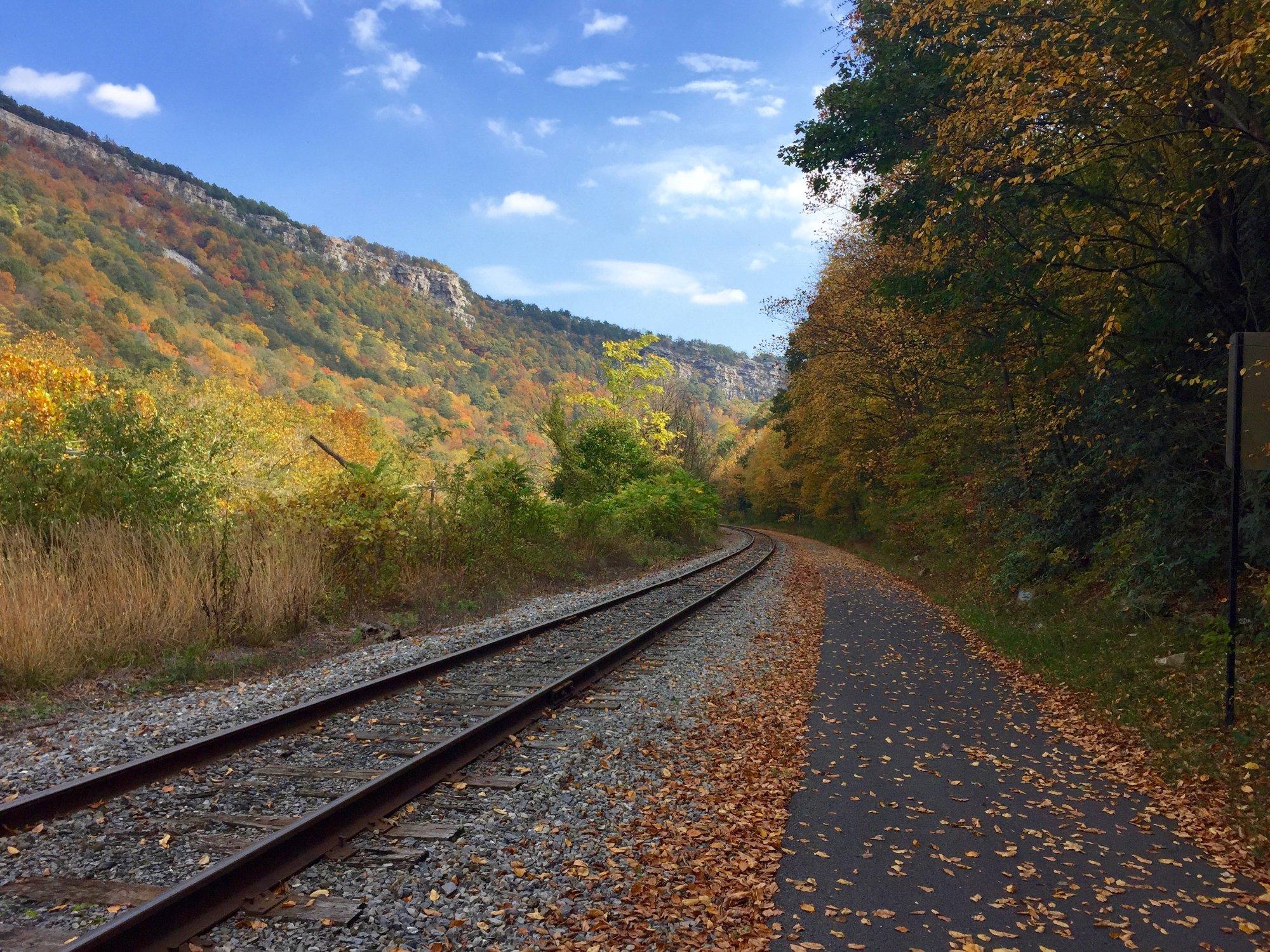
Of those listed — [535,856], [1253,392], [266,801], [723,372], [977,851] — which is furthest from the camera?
[723,372]

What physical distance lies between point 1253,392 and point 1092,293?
4.14 m

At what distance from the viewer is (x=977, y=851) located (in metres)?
4.48

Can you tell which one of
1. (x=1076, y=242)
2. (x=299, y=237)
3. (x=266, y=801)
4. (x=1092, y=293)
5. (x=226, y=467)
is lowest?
(x=266, y=801)

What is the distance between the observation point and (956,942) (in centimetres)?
351

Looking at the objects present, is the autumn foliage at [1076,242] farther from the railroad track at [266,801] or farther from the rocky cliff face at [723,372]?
the rocky cliff face at [723,372]

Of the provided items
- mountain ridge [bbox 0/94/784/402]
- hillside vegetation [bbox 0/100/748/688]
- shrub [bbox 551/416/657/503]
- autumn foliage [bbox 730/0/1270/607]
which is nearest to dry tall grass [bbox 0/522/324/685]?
hillside vegetation [bbox 0/100/748/688]

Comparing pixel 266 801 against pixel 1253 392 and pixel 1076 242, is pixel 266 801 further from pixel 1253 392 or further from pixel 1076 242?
pixel 1076 242

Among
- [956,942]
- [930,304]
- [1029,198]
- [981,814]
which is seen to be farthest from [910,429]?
[956,942]

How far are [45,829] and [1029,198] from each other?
36.2ft

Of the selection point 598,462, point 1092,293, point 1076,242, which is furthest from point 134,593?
point 598,462

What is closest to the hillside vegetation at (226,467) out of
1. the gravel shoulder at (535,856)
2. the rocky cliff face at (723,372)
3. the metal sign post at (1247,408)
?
the gravel shoulder at (535,856)

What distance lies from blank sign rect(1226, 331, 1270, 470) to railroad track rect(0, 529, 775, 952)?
5812 millimetres

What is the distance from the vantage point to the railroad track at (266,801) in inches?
133

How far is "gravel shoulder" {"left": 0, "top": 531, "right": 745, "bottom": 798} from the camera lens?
16.5 feet
